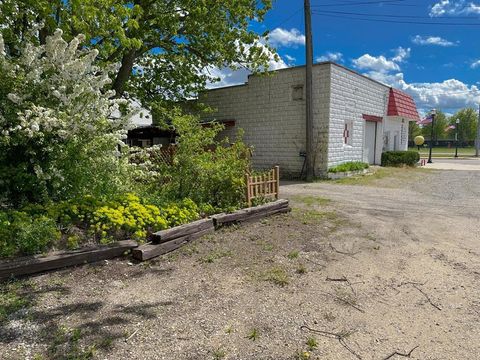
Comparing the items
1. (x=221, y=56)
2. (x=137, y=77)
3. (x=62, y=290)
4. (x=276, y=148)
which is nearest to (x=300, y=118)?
(x=276, y=148)

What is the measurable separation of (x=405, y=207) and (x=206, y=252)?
553 cm

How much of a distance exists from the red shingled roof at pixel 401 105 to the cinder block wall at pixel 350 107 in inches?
42.7

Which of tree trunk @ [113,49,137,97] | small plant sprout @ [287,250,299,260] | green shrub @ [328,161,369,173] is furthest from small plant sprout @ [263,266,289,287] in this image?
green shrub @ [328,161,369,173]

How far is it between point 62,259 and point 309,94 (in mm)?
11580

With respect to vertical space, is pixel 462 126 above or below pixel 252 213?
above

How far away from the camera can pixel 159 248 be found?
4.59m

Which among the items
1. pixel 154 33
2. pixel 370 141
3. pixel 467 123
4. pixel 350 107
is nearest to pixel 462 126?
pixel 467 123

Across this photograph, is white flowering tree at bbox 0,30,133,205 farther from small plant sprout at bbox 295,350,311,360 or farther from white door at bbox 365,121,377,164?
white door at bbox 365,121,377,164

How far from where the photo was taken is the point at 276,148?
15.5 meters

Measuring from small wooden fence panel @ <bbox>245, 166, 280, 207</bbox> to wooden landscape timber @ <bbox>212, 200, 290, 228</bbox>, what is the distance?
0.23m

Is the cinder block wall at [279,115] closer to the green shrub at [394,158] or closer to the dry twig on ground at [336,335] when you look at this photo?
the green shrub at [394,158]

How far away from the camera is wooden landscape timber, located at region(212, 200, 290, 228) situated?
578 centimetres

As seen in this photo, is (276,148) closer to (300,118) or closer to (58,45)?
(300,118)

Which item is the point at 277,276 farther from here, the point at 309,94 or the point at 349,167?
the point at 349,167
